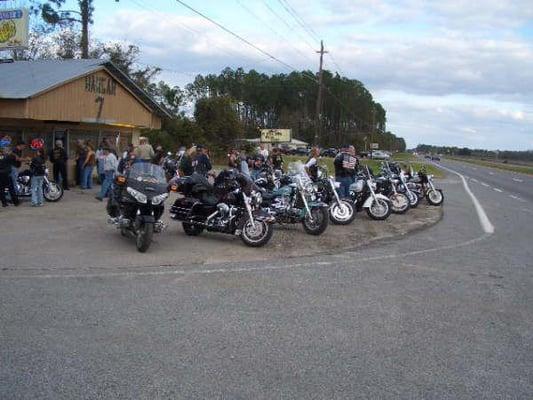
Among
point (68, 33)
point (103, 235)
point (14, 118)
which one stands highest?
point (68, 33)

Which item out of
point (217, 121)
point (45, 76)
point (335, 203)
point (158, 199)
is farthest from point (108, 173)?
point (217, 121)

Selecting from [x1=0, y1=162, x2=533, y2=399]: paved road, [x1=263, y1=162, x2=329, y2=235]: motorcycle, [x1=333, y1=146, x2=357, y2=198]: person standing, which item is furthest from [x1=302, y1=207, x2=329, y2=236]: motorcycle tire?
[x1=333, y1=146, x2=357, y2=198]: person standing

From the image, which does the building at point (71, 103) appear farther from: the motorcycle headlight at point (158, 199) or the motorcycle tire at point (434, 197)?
the motorcycle tire at point (434, 197)

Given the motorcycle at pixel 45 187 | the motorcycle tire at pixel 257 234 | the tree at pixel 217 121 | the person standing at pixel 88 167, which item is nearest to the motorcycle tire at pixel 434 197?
the motorcycle tire at pixel 257 234

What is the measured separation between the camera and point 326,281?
7758mm

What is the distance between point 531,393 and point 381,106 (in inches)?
6642

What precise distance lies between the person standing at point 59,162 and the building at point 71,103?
1178mm

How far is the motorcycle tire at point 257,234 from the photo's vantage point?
1012cm

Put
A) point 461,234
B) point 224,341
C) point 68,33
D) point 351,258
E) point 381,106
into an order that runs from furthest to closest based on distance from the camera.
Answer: point 381,106 < point 68,33 < point 461,234 < point 351,258 < point 224,341

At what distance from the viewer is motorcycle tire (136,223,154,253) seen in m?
9.22

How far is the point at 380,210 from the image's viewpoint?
47.9 ft

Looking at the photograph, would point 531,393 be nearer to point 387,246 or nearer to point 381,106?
point 387,246

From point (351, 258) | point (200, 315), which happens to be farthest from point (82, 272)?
point (351, 258)

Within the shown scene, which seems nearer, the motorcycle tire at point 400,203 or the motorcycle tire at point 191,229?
the motorcycle tire at point 191,229
